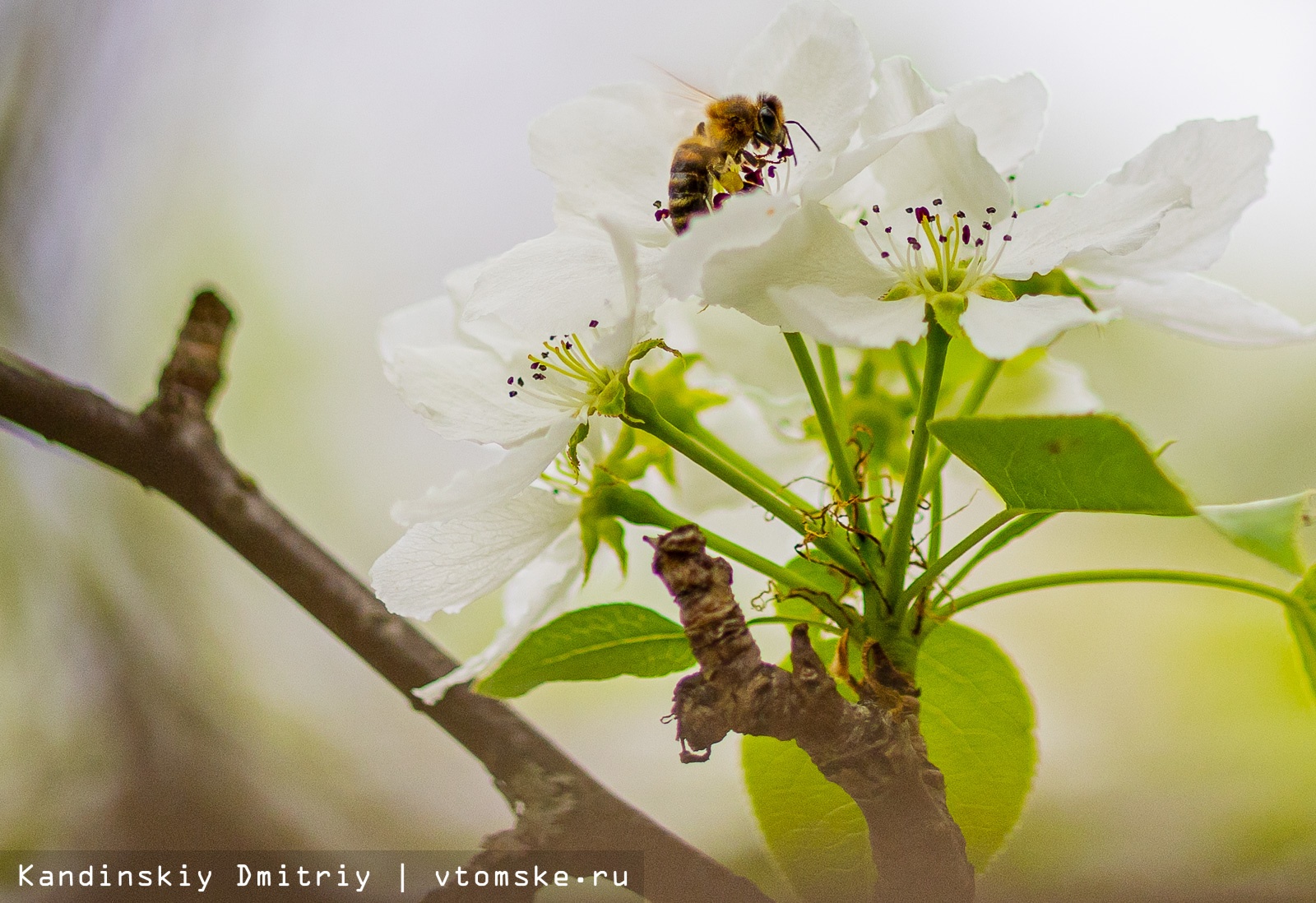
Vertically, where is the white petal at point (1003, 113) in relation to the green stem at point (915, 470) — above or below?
above

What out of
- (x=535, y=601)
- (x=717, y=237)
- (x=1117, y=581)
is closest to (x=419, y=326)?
(x=535, y=601)

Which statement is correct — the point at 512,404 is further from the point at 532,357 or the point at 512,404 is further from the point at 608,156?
the point at 608,156

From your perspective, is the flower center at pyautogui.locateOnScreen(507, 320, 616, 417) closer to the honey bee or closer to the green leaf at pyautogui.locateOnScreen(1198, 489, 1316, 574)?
the honey bee

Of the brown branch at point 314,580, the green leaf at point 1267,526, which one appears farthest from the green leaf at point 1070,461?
the brown branch at point 314,580

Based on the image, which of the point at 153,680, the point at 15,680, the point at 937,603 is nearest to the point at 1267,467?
the point at 937,603

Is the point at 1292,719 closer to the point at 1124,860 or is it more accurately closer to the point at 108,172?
the point at 1124,860

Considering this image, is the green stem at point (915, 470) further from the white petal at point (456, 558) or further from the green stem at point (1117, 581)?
the white petal at point (456, 558)

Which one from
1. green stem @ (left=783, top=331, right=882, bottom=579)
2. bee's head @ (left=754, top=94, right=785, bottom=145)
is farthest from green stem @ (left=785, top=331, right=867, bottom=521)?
bee's head @ (left=754, top=94, right=785, bottom=145)
